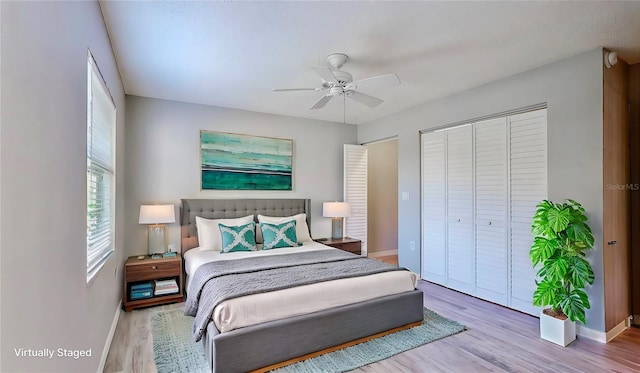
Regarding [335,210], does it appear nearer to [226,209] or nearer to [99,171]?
[226,209]

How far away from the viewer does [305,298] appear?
2543mm

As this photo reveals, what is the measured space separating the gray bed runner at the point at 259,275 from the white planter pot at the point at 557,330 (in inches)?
54.9

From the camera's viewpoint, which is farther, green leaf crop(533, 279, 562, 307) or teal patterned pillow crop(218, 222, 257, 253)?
teal patterned pillow crop(218, 222, 257, 253)

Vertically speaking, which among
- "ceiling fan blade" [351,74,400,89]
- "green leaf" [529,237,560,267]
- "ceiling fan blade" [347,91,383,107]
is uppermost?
"ceiling fan blade" [351,74,400,89]

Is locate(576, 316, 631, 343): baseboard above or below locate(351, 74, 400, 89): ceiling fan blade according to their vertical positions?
below

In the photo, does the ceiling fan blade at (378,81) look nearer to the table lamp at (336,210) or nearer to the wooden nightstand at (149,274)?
the table lamp at (336,210)

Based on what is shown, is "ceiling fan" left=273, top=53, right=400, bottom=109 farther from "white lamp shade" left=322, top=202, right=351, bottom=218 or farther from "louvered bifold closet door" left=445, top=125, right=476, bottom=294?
"white lamp shade" left=322, top=202, right=351, bottom=218

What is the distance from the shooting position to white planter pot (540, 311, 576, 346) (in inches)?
107

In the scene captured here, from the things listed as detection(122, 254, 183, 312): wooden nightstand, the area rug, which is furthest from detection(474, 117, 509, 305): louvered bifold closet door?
detection(122, 254, 183, 312): wooden nightstand

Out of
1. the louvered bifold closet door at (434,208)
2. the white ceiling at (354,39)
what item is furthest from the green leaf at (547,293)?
the white ceiling at (354,39)

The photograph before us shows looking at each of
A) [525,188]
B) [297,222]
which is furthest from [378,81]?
[297,222]

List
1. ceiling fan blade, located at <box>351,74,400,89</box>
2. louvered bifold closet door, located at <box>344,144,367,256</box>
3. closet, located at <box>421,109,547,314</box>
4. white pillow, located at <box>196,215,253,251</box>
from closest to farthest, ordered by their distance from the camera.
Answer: ceiling fan blade, located at <box>351,74,400,89</box> → closet, located at <box>421,109,547,314</box> → white pillow, located at <box>196,215,253,251</box> → louvered bifold closet door, located at <box>344,144,367,256</box>

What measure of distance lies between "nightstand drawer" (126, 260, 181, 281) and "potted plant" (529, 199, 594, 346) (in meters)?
3.89

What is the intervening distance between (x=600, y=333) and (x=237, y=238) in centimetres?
382
